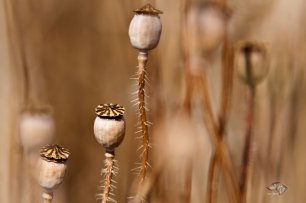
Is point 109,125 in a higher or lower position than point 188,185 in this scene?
higher

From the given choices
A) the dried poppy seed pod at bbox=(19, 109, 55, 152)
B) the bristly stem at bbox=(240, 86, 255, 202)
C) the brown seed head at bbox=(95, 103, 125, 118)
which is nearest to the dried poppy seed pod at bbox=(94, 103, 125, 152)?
the brown seed head at bbox=(95, 103, 125, 118)

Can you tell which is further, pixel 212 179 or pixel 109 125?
pixel 212 179

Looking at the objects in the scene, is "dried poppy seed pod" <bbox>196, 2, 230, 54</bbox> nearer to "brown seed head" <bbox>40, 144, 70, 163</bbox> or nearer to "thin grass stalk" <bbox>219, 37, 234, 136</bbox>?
"thin grass stalk" <bbox>219, 37, 234, 136</bbox>

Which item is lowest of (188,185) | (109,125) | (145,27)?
(188,185)

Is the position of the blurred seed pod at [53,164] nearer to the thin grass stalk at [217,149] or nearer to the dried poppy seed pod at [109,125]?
the dried poppy seed pod at [109,125]

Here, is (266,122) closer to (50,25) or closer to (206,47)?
(206,47)

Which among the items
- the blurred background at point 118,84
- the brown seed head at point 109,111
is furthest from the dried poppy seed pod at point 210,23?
the brown seed head at point 109,111

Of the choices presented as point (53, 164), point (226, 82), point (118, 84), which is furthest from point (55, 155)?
point (226, 82)

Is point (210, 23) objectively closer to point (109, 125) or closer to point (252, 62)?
point (252, 62)
